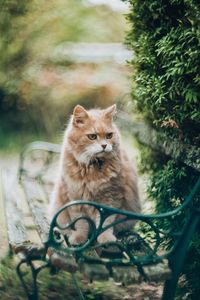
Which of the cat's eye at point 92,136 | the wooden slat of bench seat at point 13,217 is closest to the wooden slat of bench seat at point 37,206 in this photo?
the wooden slat of bench seat at point 13,217

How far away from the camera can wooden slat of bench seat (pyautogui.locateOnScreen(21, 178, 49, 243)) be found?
448cm

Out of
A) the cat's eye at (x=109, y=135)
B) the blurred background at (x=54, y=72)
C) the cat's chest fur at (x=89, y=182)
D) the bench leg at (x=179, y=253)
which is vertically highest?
the blurred background at (x=54, y=72)

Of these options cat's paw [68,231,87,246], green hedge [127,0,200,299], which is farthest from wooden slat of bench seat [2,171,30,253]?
green hedge [127,0,200,299]

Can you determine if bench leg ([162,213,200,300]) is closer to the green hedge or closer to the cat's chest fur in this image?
the green hedge

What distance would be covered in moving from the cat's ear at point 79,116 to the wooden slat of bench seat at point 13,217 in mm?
946

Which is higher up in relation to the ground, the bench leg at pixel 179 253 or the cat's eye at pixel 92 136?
the cat's eye at pixel 92 136

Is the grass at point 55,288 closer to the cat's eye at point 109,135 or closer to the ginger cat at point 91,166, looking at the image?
the ginger cat at point 91,166

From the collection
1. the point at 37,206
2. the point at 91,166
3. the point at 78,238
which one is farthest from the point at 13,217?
the point at 91,166

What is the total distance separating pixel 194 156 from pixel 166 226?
0.74 metres

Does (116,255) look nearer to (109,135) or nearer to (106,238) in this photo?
(106,238)

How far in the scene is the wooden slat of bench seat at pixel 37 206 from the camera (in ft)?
14.7

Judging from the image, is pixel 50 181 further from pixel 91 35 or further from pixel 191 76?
pixel 91 35

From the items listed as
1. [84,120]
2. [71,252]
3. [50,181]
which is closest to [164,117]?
Answer: [84,120]

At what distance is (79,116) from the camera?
4.15m
